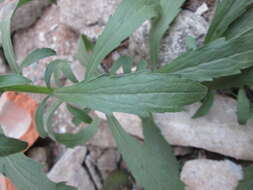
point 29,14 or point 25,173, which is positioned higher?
point 29,14

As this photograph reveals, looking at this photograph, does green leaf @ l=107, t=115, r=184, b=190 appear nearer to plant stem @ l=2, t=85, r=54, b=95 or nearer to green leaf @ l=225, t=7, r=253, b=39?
plant stem @ l=2, t=85, r=54, b=95

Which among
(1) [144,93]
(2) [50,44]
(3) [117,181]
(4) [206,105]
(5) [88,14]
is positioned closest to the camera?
(1) [144,93]

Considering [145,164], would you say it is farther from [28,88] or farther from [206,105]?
[28,88]

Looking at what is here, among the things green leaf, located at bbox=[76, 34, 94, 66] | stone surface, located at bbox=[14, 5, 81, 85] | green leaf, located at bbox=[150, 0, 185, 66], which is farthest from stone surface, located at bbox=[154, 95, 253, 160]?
stone surface, located at bbox=[14, 5, 81, 85]

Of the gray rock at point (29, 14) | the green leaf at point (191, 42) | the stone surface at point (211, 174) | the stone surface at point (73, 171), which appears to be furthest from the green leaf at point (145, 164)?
the gray rock at point (29, 14)

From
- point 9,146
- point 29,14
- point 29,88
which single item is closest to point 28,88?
point 29,88

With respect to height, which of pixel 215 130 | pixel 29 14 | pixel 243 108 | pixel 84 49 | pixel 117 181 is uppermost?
pixel 29 14
